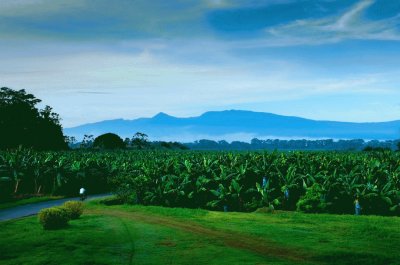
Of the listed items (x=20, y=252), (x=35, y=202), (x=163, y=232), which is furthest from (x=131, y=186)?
(x=20, y=252)

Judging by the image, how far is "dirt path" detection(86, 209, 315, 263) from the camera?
65.1 ft

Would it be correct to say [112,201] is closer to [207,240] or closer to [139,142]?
[207,240]

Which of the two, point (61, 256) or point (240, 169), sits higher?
point (240, 169)

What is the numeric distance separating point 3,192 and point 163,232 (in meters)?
25.3

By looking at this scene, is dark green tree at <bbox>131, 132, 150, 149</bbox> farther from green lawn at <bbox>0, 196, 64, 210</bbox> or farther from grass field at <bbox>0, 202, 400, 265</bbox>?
grass field at <bbox>0, 202, 400, 265</bbox>

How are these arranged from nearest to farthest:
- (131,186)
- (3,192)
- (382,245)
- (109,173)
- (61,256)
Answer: (61,256) → (382,245) → (131,186) → (3,192) → (109,173)

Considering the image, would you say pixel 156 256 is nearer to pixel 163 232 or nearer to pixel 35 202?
pixel 163 232

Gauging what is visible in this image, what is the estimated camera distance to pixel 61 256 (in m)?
19.8

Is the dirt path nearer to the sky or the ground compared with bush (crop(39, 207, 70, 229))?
nearer to the ground

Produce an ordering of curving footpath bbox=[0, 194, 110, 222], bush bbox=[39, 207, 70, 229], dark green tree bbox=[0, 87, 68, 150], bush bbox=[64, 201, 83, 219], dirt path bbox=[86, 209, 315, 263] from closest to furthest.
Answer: dirt path bbox=[86, 209, 315, 263]
bush bbox=[39, 207, 70, 229]
bush bbox=[64, 201, 83, 219]
curving footpath bbox=[0, 194, 110, 222]
dark green tree bbox=[0, 87, 68, 150]

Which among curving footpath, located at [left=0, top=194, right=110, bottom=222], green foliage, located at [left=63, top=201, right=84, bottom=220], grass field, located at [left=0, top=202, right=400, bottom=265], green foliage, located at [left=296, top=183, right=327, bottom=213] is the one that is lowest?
curving footpath, located at [left=0, top=194, right=110, bottom=222]

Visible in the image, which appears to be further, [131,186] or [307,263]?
[131,186]

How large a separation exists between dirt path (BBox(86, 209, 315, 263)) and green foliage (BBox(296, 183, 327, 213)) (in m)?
9.10

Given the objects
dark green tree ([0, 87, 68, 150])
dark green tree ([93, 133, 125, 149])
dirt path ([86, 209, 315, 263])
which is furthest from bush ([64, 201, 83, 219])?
Result: dark green tree ([93, 133, 125, 149])
